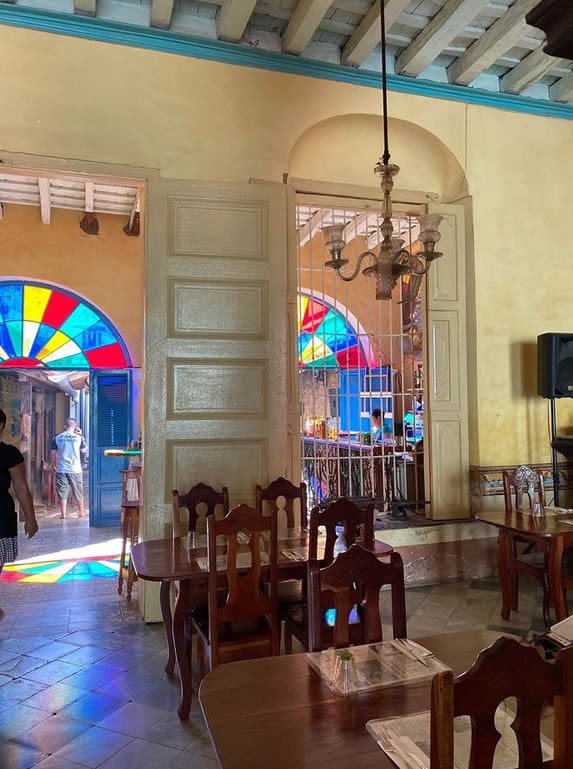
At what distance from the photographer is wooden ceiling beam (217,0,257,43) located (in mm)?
3986

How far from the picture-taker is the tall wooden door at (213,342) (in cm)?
417

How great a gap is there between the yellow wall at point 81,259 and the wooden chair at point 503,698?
7150mm

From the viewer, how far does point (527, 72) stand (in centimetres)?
493

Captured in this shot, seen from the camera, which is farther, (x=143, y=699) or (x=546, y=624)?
(x=546, y=624)

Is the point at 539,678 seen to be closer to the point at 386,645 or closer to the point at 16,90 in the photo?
the point at 386,645

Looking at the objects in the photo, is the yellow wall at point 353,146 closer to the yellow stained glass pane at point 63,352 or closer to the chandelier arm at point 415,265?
the chandelier arm at point 415,265

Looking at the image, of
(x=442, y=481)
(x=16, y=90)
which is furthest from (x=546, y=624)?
(x=16, y=90)

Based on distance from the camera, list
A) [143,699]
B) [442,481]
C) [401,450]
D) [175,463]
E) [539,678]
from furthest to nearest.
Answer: [401,450], [442,481], [175,463], [143,699], [539,678]

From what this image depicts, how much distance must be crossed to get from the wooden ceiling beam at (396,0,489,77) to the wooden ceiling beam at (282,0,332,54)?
0.83 metres

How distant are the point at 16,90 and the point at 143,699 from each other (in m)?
3.91

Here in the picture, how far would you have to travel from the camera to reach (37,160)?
4.01 meters

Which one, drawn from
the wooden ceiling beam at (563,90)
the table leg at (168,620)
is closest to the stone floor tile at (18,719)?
the table leg at (168,620)

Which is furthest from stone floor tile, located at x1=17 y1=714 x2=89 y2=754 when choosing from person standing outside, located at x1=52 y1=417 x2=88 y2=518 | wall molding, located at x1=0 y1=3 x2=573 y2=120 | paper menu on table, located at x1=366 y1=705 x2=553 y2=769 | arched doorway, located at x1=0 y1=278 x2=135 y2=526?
person standing outside, located at x1=52 y1=417 x2=88 y2=518

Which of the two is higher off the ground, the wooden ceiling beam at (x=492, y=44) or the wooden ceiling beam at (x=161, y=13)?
the wooden ceiling beam at (x=492, y=44)
